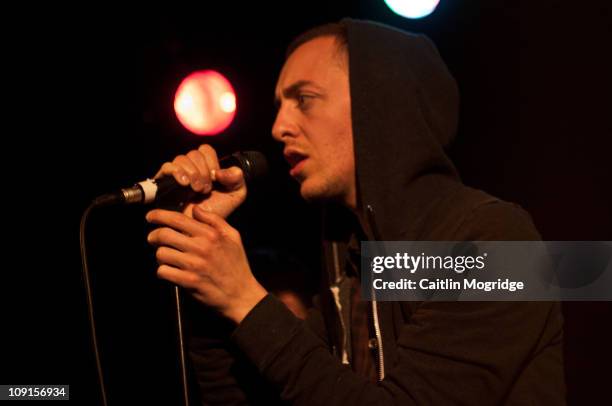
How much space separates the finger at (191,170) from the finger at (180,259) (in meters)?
0.20

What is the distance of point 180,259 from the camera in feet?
4.01

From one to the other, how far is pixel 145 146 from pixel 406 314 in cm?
136

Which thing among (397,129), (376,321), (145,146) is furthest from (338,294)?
(145,146)

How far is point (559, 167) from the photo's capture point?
190cm

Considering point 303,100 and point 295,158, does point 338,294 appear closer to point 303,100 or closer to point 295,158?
point 295,158

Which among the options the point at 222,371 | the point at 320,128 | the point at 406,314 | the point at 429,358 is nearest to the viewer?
the point at 429,358

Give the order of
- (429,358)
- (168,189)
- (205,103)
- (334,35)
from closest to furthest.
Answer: (429,358)
(168,189)
(334,35)
(205,103)

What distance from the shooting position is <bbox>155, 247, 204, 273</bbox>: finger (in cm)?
122

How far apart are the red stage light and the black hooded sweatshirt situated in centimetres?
79

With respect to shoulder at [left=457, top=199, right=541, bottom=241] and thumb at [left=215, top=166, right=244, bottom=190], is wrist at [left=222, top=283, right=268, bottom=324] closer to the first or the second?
thumb at [left=215, top=166, right=244, bottom=190]

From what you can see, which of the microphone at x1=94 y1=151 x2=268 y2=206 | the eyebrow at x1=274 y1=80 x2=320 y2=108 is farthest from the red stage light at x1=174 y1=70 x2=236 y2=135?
the microphone at x1=94 y1=151 x2=268 y2=206

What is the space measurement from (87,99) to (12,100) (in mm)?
266

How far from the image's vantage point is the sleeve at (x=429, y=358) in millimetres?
1167

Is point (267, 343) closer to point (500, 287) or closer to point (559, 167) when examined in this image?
point (500, 287)
